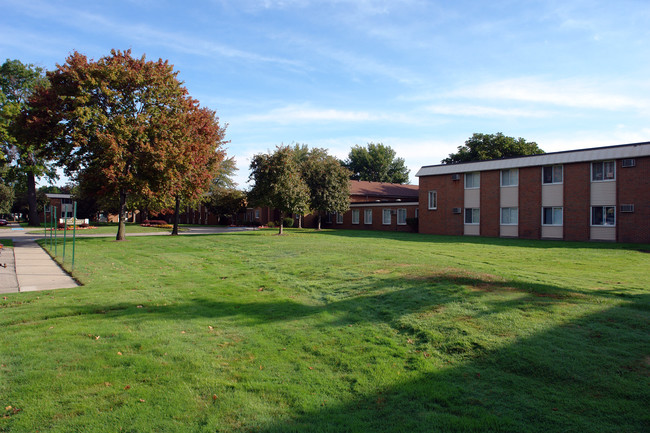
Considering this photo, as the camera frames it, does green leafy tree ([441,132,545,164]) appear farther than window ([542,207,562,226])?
Yes

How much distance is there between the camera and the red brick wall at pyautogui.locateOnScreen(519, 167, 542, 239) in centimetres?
3042

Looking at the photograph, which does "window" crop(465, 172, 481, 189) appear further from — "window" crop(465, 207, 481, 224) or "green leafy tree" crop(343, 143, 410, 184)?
"green leafy tree" crop(343, 143, 410, 184)

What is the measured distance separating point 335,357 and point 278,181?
2608 centimetres

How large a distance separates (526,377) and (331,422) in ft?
8.14

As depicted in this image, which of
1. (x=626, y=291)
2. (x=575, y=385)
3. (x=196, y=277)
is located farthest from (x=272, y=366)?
(x=626, y=291)

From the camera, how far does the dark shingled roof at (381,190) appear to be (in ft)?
174

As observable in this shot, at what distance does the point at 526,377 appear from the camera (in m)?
4.98

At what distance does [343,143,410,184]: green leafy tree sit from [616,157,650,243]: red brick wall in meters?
56.2

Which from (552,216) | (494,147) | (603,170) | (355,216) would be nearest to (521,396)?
(603,170)

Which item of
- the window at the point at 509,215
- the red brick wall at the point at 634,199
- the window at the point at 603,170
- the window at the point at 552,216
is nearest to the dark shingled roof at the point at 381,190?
the window at the point at 509,215

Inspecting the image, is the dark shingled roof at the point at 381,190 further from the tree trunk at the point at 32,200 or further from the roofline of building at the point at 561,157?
the tree trunk at the point at 32,200

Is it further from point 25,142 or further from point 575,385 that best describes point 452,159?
point 575,385

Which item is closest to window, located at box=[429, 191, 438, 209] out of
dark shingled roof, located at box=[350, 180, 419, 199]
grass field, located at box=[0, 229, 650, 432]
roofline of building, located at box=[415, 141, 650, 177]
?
roofline of building, located at box=[415, 141, 650, 177]

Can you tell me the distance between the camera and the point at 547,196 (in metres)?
30.1
